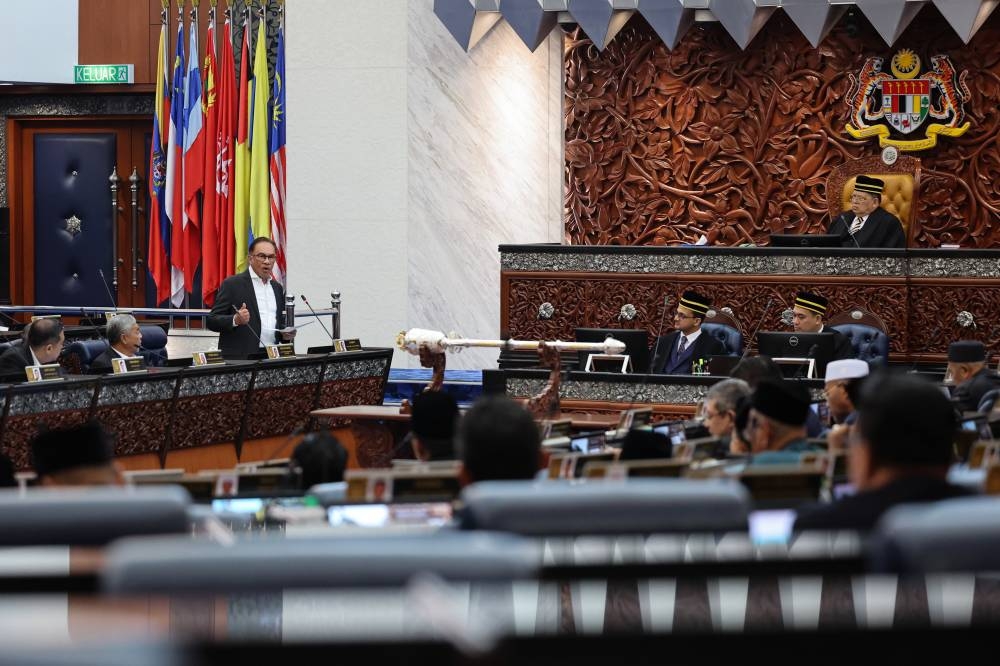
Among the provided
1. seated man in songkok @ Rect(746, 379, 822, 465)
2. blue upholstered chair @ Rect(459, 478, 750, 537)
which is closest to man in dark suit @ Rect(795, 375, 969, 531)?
blue upholstered chair @ Rect(459, 478, 750, 537)

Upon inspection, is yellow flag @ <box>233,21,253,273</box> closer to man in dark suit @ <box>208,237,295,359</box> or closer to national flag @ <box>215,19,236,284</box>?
national flag @ <box>215,19,236,284</box>

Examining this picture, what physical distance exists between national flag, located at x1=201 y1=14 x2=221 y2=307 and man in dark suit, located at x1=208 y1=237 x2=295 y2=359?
13.8 ft

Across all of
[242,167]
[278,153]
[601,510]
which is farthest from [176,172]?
[601,510]

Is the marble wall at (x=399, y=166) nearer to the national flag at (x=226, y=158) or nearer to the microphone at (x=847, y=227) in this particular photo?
the national flag at (x=226, y=158)

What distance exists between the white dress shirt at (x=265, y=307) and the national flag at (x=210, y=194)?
13.5 feet

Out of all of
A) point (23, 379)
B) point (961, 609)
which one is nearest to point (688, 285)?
point (23, 379)

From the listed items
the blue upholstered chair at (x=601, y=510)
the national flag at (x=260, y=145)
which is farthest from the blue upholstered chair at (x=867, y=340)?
the blue upholstered chair at (x=601, y=510)

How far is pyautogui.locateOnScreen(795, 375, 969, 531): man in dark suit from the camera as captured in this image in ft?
9.77

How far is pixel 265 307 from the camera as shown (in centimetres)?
1069

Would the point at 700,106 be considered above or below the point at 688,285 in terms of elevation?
above

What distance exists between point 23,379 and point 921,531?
7018 mm

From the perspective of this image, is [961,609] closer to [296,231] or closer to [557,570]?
[557,570]

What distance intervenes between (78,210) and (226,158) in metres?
2.36

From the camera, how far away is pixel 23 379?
27.7 ft
